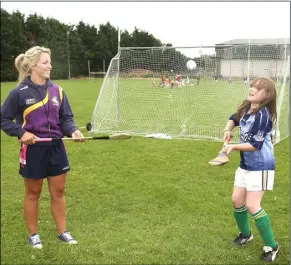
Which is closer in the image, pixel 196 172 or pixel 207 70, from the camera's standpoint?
pixel 196 172

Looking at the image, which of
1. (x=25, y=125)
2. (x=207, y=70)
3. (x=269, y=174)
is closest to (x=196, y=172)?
(x=269, y=174)

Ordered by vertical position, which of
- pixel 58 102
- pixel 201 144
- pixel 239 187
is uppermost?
pixel 58 102

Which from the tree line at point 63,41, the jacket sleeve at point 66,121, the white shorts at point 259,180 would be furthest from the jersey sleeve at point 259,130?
the tree line at point 63,41

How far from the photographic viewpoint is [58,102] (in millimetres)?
3754

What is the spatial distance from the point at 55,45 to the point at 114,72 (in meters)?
45.7

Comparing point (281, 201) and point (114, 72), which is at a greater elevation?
point (114, 72)

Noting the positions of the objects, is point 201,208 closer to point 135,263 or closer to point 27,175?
point 135,263

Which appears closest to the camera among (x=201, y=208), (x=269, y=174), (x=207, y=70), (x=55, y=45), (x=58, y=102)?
(x=269, y=174)

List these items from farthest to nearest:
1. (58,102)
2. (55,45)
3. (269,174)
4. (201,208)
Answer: (55,45) < (201,208) < (58,102) < (269,174)

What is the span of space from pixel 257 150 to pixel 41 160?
1937 mm

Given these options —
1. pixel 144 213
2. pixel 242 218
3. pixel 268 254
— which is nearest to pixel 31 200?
pixel 144 213

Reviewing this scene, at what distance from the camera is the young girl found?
3350 millimetres

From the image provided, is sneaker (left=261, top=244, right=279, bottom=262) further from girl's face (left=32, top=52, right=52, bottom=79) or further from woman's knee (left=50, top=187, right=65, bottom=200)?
girl's face (left=32, top=52, right=52, bottom=79)

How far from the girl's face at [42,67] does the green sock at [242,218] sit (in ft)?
7.19
